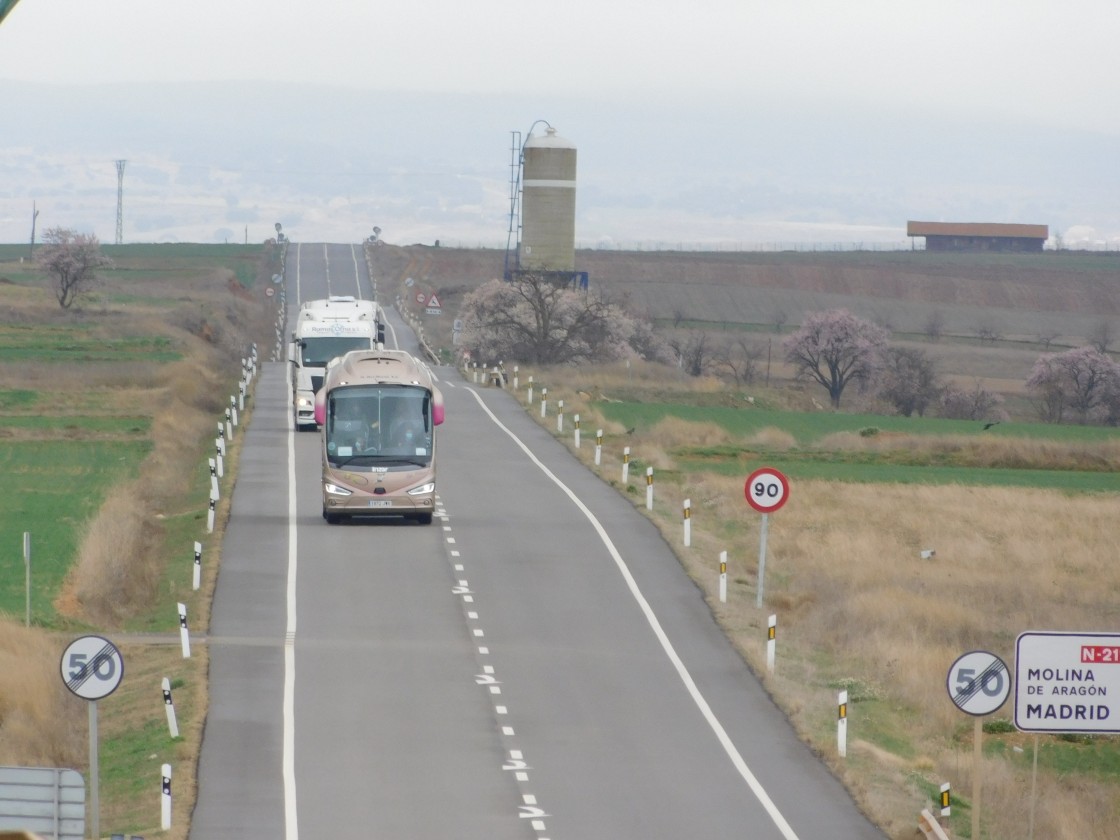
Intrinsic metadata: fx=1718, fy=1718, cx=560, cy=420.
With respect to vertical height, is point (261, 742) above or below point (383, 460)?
below

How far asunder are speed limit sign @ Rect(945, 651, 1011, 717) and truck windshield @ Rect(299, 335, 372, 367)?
30.5 metres

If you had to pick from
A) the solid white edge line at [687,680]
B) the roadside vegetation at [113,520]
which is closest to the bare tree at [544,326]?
the roadside vegetation at [113,520]

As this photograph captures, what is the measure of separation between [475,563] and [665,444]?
23.0 m

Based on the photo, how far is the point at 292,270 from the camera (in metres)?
131

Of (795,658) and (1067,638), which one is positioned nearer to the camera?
(1067,638)

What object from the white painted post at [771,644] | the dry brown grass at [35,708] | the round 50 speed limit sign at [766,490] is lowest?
the dry brown grass at [35,708]

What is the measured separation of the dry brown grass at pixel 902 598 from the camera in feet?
62.6

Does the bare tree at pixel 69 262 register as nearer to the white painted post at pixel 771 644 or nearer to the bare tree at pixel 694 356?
the bare tree at pixel 694 356

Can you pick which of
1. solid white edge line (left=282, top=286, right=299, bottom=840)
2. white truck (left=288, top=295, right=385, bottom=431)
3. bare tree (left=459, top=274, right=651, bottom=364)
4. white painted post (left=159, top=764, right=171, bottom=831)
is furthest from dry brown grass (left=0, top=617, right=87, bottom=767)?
bare tree (left=459, top=274, right=651, bottom=364)

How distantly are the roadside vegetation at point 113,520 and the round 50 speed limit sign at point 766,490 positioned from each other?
824cm

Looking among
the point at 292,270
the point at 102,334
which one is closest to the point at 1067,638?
the point at 102,334

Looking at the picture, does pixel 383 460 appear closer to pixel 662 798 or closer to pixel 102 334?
pixel 662 798

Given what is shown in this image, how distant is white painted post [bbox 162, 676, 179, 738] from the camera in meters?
18.3

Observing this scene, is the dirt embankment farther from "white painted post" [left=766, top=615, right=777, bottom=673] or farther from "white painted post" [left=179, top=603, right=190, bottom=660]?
"white painted post" [left=766, top=615, right=777, bottom=673]
